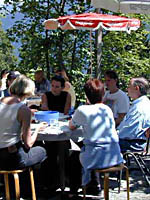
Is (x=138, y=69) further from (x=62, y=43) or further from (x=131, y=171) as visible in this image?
(x=131, y=171)

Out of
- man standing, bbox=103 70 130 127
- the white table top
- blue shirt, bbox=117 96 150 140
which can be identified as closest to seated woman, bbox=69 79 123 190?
the white table top

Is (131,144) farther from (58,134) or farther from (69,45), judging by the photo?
(69,45)

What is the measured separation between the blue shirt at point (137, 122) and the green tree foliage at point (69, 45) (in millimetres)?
5445

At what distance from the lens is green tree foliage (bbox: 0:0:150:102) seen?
9742 millimetres

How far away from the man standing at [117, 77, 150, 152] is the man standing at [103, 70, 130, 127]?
0.79 m

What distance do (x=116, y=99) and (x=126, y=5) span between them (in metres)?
1.22

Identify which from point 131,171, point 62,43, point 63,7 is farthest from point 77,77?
point 131,171

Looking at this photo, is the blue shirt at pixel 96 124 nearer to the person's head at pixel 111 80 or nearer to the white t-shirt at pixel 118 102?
the white t-shirt at pixel 118 102

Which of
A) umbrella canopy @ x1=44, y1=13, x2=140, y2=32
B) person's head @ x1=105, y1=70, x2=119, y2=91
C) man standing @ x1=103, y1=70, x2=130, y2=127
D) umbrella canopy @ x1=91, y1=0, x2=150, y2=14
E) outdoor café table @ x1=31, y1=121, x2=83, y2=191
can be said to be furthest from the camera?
umbrella canopy @ x1=44, y1=13, x2=140, y2=32

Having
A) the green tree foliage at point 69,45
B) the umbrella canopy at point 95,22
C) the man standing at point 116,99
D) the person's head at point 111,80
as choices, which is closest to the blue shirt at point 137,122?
the man standing at point 116,99

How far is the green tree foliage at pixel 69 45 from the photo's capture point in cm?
974

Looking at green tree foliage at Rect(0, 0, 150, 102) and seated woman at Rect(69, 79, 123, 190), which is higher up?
green tree foliage at Rect(0, 0, 150, 102)

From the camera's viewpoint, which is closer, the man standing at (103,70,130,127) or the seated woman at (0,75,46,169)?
the seated woman at (0,75,46,169)

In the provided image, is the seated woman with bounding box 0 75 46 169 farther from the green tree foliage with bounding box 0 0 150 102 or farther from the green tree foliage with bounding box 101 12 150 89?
the green tree foliage with bounding box 101 12 150 89
